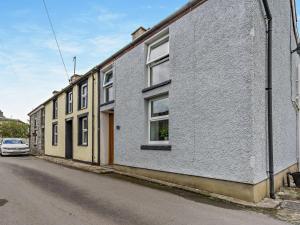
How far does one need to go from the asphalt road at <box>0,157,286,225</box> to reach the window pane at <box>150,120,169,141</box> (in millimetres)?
1957

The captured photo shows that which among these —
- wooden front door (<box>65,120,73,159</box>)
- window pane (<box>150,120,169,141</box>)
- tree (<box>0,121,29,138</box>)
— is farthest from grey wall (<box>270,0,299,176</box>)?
tree (<box>0,121,29,138</box>)

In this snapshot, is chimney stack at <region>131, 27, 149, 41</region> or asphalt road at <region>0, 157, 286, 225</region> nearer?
asphalt road at <region>0, 157, 286, 225</region>

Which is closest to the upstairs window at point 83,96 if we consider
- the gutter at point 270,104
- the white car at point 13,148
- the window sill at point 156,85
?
the window sill at point 156,85

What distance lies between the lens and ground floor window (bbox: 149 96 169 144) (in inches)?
360

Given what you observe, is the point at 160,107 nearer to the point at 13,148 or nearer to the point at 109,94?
the point at 109,94

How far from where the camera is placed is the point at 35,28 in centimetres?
1118

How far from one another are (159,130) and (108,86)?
482 centimetres

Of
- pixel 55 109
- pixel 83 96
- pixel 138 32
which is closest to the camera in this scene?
pixel 138 32

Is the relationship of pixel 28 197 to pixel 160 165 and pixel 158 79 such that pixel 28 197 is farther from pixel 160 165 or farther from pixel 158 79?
pixel 158 79

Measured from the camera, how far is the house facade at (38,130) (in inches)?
966

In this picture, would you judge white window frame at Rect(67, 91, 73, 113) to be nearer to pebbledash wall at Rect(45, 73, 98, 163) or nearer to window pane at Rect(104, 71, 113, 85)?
pebbledash wall at Rect(45, 73, 98, 163)

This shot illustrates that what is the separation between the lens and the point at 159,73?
32.1 ft

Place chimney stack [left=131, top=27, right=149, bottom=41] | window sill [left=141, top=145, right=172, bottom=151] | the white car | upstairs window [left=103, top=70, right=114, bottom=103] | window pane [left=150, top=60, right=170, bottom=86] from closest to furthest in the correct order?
window sill [left=141, top=145, right=172, bottom=151], window pane [left=150, top=60, right=170, bottom=86], chimney stack [left=131, top=27, right=149, bottom=41], upstairs window [left=103, top=70, right=114, bottom=103], the white car

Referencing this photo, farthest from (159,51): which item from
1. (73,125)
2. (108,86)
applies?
(73,125)
